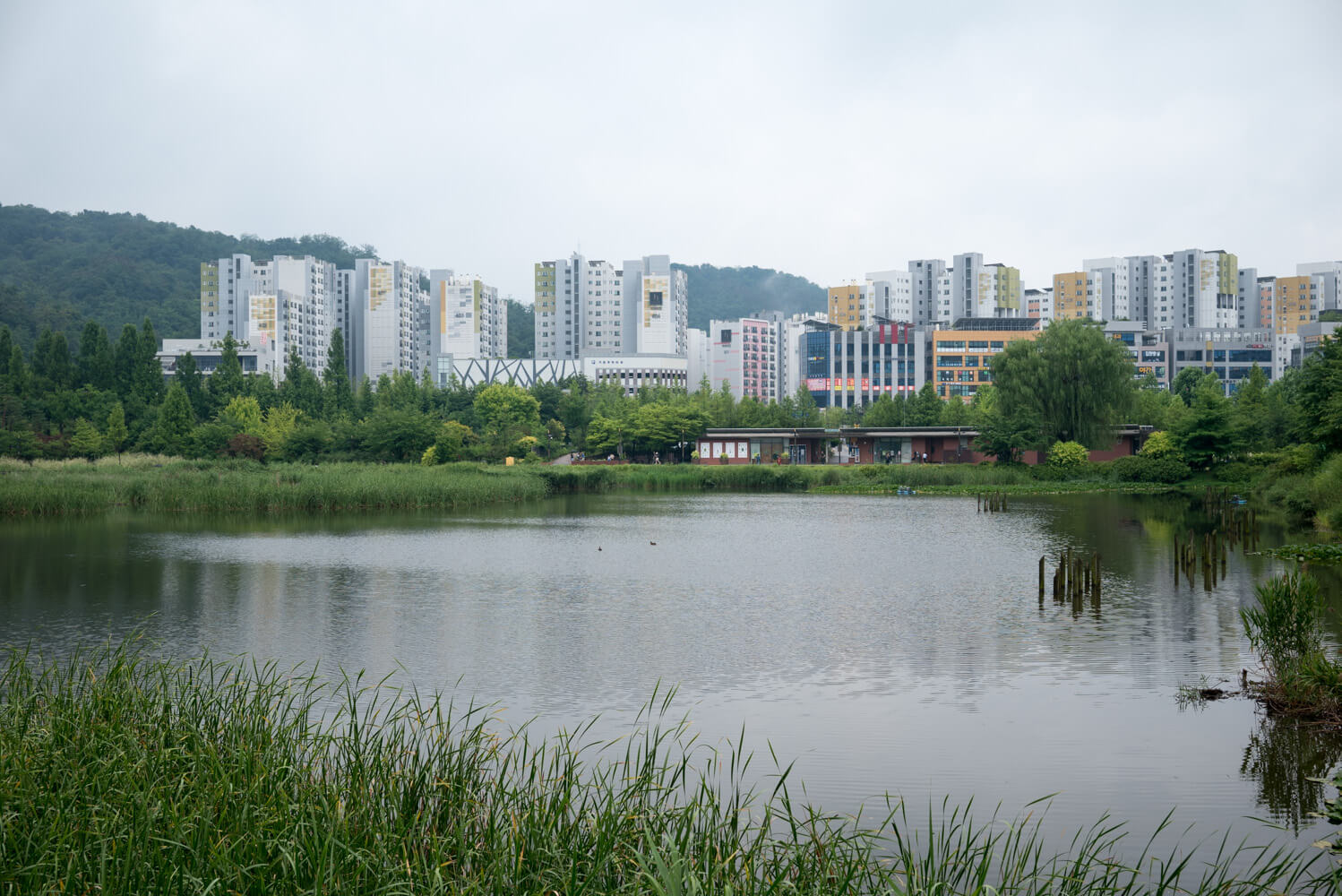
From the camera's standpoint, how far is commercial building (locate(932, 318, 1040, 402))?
392 ft

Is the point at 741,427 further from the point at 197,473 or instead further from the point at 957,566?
the point at 957,566

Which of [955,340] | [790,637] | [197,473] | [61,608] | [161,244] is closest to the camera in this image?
Result: [790,637]

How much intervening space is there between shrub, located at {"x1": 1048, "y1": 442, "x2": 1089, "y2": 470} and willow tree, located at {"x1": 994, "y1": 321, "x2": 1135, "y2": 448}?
62.2 inches

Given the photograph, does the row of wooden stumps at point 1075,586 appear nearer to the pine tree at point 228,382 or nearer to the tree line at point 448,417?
the tree line at point 448,417

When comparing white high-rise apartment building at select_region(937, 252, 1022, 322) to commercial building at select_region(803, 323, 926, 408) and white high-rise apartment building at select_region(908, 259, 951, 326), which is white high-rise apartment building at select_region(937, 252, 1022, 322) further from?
commercial building at select_region(803, 323, 926, 408)

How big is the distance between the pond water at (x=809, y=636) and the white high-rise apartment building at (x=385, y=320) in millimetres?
117060

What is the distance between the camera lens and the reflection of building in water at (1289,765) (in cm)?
778

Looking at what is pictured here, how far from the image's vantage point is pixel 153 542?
26719 millimetres

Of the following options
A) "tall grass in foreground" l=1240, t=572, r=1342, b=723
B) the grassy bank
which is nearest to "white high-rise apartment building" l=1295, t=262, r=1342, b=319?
the grassy bank

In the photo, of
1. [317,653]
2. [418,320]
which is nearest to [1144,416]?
[317,653]

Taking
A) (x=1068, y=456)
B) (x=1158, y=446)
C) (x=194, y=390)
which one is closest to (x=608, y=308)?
(x=194, y=390)

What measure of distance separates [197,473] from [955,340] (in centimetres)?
9570

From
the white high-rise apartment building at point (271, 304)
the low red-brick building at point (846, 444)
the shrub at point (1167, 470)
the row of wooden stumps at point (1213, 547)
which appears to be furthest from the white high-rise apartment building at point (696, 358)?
the row of wooden stumps at point (1213, 547)

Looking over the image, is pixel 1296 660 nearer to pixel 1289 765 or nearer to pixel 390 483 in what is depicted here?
pixel 1289 765
